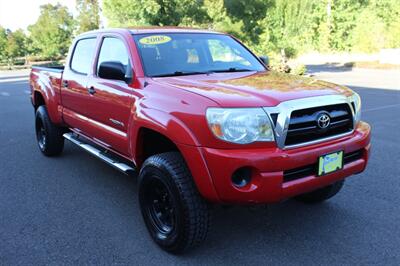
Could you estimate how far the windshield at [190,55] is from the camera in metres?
3.72

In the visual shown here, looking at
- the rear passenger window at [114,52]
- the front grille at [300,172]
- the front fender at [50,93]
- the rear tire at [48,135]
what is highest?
the rear passenger window at [114,52]

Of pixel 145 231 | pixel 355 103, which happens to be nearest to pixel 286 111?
pixel 355 103

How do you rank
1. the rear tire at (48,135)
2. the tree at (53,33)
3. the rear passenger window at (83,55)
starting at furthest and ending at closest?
the tree at (53,33), the rear tire at (48,135), the rear passenger window at (83,55)

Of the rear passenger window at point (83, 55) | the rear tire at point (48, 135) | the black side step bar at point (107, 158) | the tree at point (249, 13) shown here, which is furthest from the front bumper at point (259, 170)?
the tree at point (249, 13)

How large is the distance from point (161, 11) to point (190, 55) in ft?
42.6

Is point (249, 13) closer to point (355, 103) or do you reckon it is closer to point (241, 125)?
point (355, 103)

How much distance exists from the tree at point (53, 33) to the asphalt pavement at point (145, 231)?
4414cm

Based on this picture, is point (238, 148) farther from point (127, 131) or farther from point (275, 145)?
point (127, 131)

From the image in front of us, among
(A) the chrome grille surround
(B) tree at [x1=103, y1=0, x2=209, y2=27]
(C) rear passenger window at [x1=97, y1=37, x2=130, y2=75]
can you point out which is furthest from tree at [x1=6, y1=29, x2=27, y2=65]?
(A) the chrome grille surround

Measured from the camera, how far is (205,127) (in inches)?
107

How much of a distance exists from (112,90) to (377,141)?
15.3 ft

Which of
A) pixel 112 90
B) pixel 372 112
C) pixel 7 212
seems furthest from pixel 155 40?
pixel 372 112

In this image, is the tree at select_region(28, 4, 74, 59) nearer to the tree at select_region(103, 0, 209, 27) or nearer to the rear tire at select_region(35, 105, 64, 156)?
the tree at select_region(103, 0, 209, 27)

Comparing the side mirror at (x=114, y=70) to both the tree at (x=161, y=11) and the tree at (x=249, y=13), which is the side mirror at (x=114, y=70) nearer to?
the tree at (x=161, y=11)
